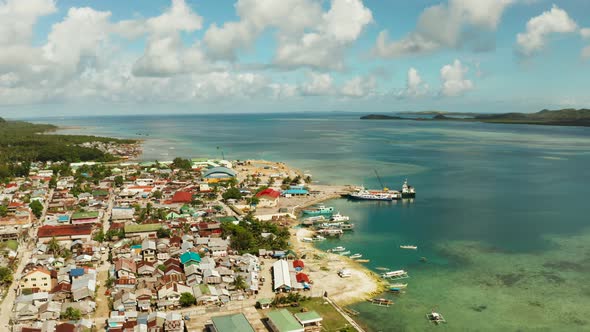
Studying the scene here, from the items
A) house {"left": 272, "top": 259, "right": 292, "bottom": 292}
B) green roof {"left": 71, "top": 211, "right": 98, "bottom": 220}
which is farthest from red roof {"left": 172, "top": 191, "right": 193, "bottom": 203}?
house {"left": 272, "top": 259, "right": 292, "bottom": 292}

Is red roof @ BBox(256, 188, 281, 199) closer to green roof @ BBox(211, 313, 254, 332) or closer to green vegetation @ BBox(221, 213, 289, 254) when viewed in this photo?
green vegetation @ BBox(221, 213, 289, 254)

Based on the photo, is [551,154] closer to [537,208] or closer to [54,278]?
[537,208]

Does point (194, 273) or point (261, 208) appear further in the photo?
point (261, 208)

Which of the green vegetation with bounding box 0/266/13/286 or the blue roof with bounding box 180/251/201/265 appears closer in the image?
the green vegetation with bounding box 0/266/13/286

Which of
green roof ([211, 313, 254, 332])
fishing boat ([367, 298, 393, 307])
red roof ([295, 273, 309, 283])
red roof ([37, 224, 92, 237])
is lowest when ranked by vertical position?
fishing boat ([367, 298, 393, 307])

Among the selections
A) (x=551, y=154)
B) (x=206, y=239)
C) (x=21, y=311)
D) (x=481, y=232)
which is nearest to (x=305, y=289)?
(x=206, y=239)

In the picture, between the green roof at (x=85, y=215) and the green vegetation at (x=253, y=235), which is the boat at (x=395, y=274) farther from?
the green roof at (x=85, y=215)
